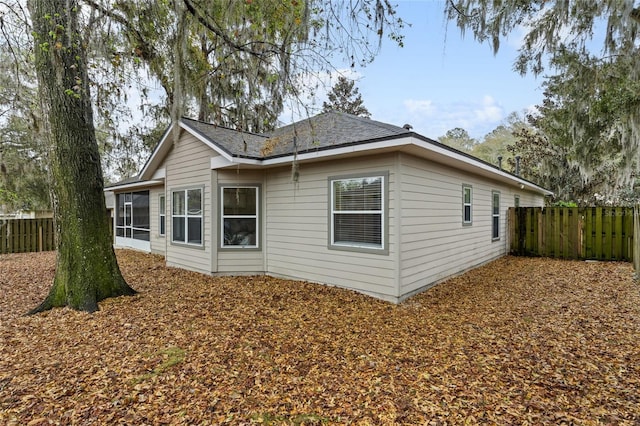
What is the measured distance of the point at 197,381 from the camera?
2910 mm

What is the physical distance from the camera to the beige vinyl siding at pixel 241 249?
730 cm

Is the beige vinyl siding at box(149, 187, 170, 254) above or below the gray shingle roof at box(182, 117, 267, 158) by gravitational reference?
below

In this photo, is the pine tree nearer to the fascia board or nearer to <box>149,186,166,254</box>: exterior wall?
<box>149,186,166,254</box>: exterior wall

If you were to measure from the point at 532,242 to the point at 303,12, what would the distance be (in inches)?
393

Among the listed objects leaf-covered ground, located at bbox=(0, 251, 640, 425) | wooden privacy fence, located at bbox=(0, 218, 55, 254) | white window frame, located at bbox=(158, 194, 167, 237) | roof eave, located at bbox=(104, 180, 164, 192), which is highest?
roof eave, located at bbox=(104, 180, 164, 192)

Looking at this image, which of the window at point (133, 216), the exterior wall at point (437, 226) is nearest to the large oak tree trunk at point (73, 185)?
the exterior wall at point (437, 226)

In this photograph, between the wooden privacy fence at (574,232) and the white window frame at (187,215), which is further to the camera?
the wooden privacy fence at (574,232)

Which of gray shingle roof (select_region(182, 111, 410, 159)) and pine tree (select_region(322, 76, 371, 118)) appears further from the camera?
pine tree (select_region(322, 76, 371, 118))

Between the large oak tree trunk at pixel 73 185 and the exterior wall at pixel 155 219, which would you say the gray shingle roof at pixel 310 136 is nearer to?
the large oak tree trunk at pixel 73 185

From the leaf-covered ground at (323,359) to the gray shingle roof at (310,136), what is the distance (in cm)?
272

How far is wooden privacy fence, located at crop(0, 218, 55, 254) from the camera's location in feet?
38.3

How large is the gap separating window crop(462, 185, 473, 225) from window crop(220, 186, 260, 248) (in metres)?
4.88

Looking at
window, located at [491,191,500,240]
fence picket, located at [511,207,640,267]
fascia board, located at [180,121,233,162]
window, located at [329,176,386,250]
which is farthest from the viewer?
window, located at [491,191,500,240]

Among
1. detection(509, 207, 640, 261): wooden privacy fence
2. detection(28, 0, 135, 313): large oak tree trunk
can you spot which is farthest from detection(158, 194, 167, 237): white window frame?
detection(509, 207, 640, 261): wooden privacy fence
